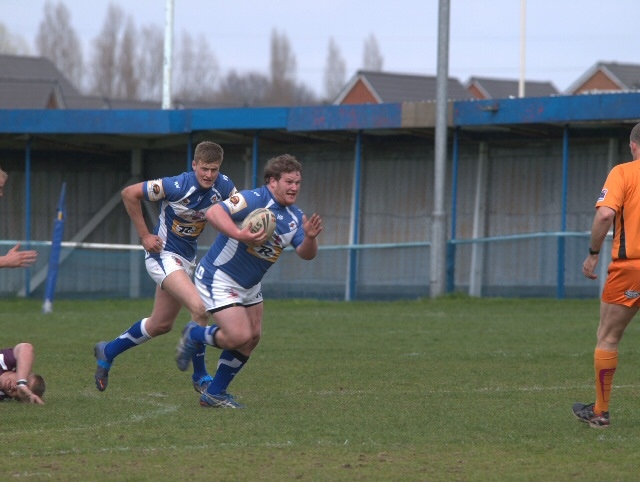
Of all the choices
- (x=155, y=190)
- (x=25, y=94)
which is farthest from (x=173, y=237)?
(x=25, y=94)

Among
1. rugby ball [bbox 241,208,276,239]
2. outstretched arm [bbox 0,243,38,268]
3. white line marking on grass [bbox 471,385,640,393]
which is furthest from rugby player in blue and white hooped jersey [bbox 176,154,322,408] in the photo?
white line marking on grass [bbox 471,385,640,393]

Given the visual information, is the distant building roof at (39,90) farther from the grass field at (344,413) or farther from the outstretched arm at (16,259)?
the outstretched arm at (16,259)

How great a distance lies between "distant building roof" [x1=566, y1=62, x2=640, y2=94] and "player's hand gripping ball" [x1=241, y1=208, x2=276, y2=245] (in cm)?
3715

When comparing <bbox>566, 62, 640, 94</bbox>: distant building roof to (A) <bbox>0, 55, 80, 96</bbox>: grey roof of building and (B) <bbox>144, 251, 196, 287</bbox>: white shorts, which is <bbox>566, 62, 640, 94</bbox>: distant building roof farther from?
(B) <bbox>144, 251, 196, 287</bbox>: white shorts

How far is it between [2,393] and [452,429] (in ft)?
11.7

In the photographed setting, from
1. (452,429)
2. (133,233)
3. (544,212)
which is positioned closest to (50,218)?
(133,233)

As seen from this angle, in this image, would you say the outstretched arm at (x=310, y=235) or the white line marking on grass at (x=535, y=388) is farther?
the white line marking on grass at (x=535, y=388)

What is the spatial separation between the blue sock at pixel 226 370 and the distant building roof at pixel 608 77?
1459 inches

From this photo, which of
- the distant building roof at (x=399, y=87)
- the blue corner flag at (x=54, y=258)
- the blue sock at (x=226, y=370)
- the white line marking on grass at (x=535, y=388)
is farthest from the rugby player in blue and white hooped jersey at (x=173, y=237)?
the distant building roof at (x=399, y=87)

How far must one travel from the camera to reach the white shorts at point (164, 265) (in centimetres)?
900

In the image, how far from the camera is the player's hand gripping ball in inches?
307

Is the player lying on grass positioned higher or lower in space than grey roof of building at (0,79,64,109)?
lower

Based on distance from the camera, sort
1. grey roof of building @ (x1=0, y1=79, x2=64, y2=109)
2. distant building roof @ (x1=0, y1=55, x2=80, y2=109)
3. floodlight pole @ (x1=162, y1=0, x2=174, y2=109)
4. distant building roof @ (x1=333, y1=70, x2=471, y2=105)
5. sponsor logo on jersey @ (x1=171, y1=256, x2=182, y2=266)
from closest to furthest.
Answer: sponsor logo on jersey @ (x1=171, y1=256, x2=182, y2=266)
floodlight pole @ (x1=162, y1=0, x2=174, y2=109)
grey roof of building @ (x1=0, y1=79, x2=64, y2=109)
distant building roof @ (x1=0, y1=55, x2=80, y2=109)
distant building roof @ (x1=333, y1=70, x2=471, y2=105)

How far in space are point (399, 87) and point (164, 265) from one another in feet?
114
